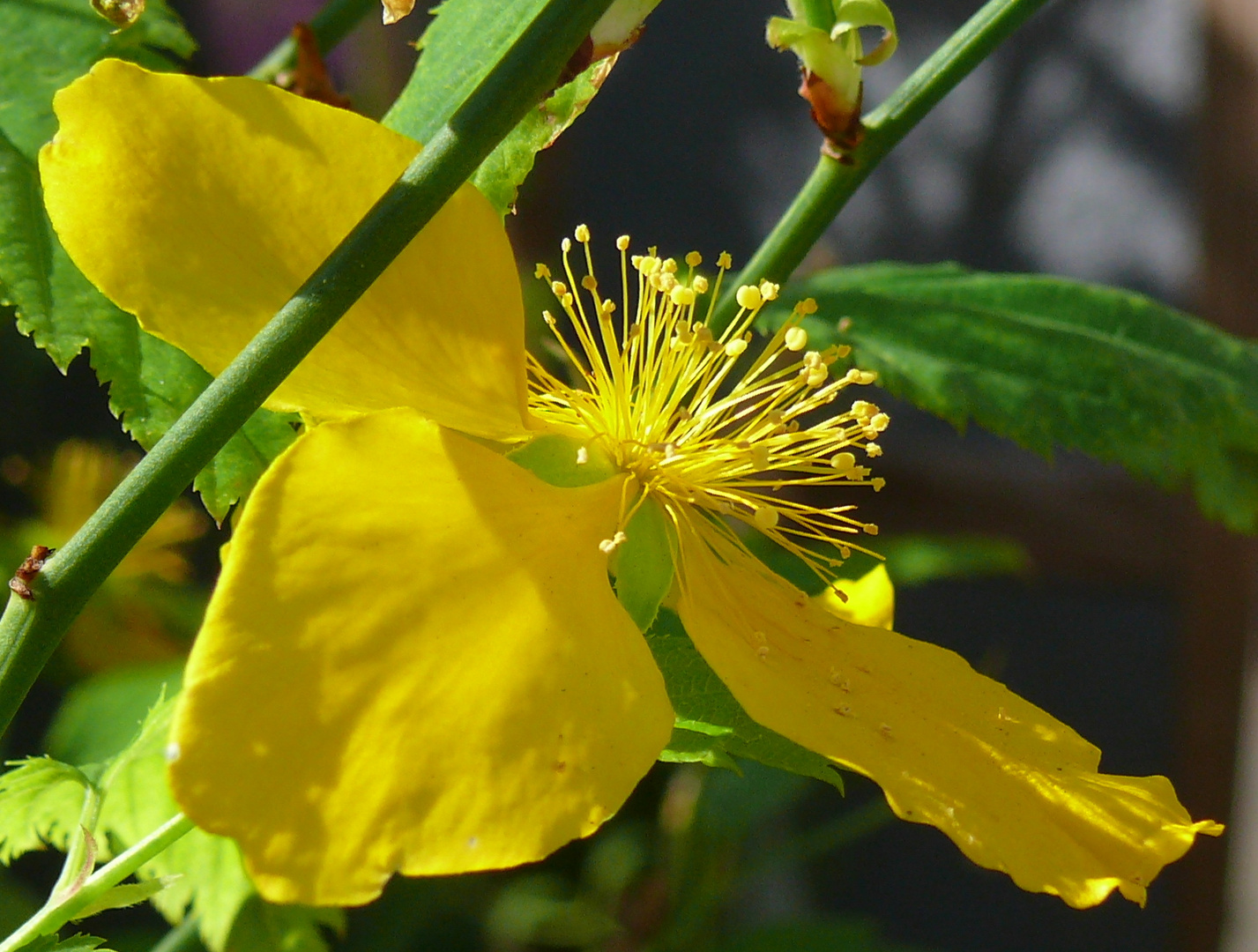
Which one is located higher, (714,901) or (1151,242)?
(1151,242)

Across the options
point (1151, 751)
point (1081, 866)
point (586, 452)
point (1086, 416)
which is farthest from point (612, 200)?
point (1081, 866)

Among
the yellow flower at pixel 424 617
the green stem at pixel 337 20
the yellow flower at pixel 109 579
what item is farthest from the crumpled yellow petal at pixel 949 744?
the yellow flower at pixel 109 579

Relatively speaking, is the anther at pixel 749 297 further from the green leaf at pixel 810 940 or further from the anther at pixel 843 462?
the green leaf at pixel 810 940

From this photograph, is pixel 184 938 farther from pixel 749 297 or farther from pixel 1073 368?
pixel 1073 368

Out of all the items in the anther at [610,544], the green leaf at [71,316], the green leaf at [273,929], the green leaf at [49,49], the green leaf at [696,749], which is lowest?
the green leaf at [273,929]

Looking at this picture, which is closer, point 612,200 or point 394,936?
point 394,936

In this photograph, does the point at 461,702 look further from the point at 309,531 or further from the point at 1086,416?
the point at 1086,416
